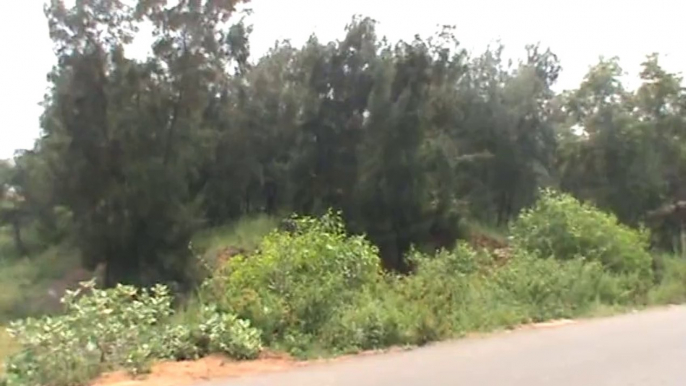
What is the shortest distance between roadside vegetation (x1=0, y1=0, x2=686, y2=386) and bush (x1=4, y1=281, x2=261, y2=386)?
121 inches

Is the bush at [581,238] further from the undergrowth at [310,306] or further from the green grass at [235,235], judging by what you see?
the green grass at [235,235]

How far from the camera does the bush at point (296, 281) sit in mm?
13688

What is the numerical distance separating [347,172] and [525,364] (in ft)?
106

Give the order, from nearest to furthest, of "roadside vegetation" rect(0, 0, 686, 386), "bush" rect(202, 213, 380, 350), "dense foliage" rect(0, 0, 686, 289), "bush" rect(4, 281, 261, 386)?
"bush" rect(4, 281, 261, 386) → "bush" rect(202, 213, 380, 350) → "roadside vegetation" rect(0, 0, 686, 386) → "dense foliage" rect(0, 0, 686, 289)

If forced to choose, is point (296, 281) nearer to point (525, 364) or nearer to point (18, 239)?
point (525, 364)

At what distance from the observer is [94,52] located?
3753 cm

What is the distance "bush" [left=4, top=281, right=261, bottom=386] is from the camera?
34.5 feet

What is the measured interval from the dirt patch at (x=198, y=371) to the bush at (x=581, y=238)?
532 inches

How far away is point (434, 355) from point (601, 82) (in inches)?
1523

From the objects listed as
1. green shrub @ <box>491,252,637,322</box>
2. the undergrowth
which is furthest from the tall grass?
green shrub @ <box>491,252,637,322</box>

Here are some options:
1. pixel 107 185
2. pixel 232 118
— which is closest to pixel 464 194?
pixel 232 118

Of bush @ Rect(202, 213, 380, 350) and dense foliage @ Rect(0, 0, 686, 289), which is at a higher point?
dense foliage @ Rect(0, 0, 686, 289)

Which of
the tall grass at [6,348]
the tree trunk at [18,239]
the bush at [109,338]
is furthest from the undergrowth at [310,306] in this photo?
the tree trunk at [18,239]

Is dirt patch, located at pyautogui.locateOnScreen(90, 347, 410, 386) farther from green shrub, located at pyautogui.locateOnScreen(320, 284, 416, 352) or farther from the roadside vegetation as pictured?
the roadside vegetation
